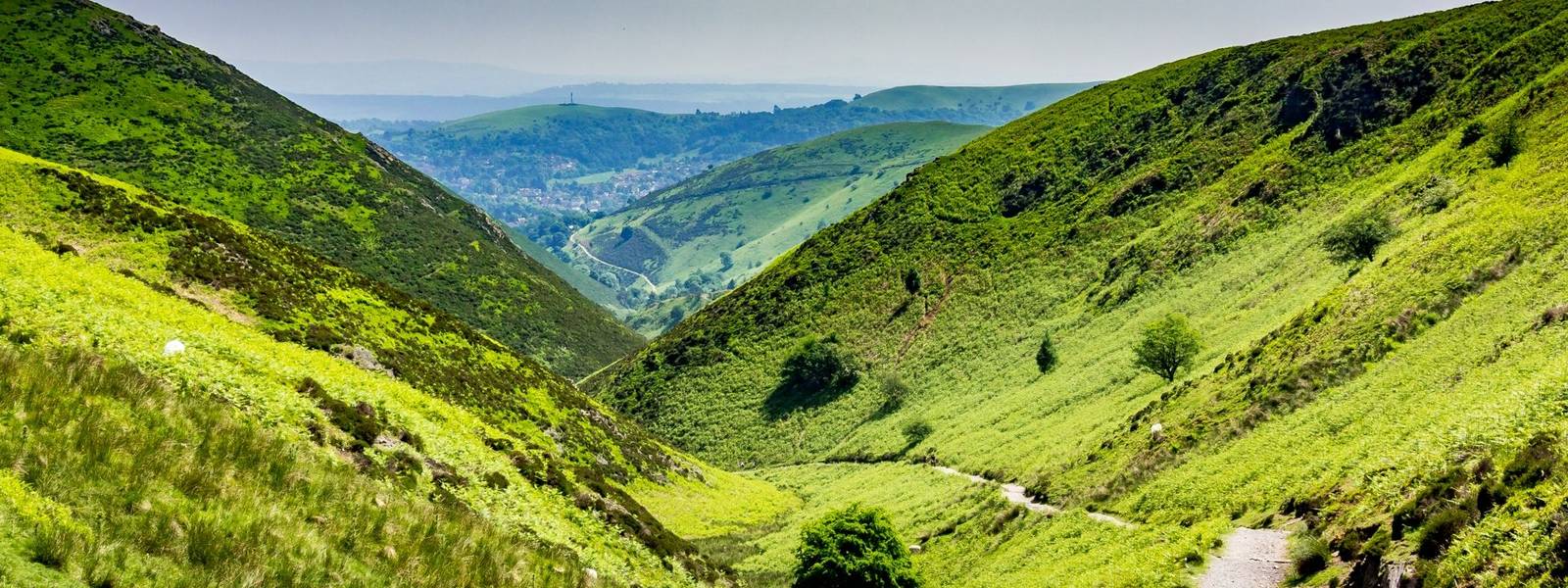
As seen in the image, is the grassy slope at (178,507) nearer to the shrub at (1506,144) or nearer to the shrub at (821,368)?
the shrub at (1506,144)

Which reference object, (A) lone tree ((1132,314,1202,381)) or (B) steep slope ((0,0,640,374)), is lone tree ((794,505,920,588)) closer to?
(A) lone tree ((1132,314,1202,381))

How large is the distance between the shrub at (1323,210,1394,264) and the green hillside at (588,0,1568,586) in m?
0.24

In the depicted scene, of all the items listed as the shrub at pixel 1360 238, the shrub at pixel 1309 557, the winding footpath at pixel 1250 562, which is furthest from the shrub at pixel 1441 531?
the shrub at pixel 1360 238

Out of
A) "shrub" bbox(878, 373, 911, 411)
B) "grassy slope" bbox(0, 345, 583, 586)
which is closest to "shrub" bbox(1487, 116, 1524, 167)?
"shrub" bbox(878, 373, 911, 411)

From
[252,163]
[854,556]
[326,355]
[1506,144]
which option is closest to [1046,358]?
[1506,144]

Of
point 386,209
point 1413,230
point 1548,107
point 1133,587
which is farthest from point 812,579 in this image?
point 386,209

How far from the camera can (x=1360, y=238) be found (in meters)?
54.9

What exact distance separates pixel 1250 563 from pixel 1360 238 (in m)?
47.9

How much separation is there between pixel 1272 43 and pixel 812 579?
438 feet

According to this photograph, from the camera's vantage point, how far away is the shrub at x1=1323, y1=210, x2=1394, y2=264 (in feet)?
178

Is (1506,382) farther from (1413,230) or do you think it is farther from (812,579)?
(1413,230)

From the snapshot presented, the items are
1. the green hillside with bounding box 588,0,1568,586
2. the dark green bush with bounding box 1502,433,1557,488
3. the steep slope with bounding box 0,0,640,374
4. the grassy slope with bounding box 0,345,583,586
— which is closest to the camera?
the grassy slope with bounding box 0,345,583,586

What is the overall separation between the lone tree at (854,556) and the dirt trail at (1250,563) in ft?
55.8

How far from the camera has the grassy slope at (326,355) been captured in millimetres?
18969
